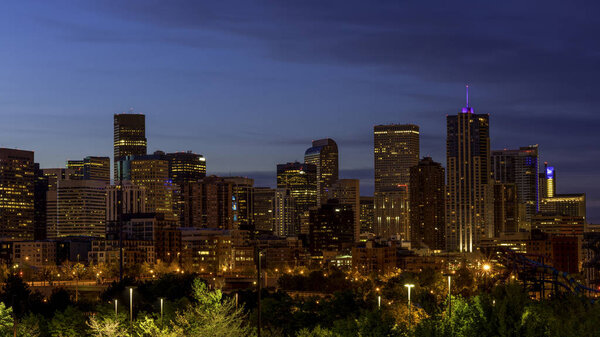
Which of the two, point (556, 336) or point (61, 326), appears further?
point (61, 326)

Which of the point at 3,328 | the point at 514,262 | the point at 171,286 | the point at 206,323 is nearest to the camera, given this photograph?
the point at 206,323

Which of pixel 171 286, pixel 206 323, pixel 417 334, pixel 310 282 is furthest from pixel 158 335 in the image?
pixel 310 282

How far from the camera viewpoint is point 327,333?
183 ft

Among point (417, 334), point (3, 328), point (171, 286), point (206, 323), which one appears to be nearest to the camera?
point (417, 334)

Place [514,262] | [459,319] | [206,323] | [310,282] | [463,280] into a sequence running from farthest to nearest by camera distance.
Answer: [310,282], [463,280], [514,262], [206,323], [459,319]

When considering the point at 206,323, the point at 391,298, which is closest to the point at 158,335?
the point at 206,323

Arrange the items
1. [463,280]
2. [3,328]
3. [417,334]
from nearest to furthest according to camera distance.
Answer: [417,334] → [3,328] → [463,280]

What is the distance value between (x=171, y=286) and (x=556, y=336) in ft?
243

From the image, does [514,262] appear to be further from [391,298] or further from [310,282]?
[310,282]

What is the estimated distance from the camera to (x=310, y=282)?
584ft

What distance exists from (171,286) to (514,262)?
1962 inches

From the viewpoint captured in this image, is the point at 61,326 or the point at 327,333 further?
the point at 61,326

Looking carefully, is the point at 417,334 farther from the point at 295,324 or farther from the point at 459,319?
the point at 295,324

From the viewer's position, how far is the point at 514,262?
131m
